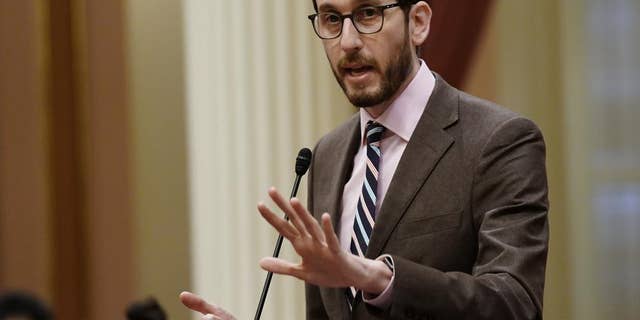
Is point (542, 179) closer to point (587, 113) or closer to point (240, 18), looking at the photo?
point (240, 18)

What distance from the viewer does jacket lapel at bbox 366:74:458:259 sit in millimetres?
1736

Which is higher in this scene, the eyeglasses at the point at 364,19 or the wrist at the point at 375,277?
the eyeglasses at the point at 364,19

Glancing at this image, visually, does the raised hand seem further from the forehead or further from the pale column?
the pale column

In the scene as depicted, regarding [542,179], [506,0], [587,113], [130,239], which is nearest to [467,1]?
[506,0]

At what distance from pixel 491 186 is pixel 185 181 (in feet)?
5.88

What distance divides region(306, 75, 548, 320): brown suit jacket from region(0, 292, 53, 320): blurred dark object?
0.91m

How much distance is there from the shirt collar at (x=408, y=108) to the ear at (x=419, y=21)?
3.0 inches

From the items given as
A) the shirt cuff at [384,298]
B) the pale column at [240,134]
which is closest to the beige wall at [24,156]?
the pale column at [240,134]

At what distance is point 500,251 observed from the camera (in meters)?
1.61

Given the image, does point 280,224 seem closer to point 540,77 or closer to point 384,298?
point 384,298

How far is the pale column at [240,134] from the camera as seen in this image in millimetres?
3314

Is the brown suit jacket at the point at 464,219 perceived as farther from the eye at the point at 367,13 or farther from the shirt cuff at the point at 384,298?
the eye at the point at 367,13

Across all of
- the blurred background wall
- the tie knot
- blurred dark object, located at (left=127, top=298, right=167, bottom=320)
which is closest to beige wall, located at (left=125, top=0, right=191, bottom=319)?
the blurred background wall

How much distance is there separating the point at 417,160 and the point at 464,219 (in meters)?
0.15
